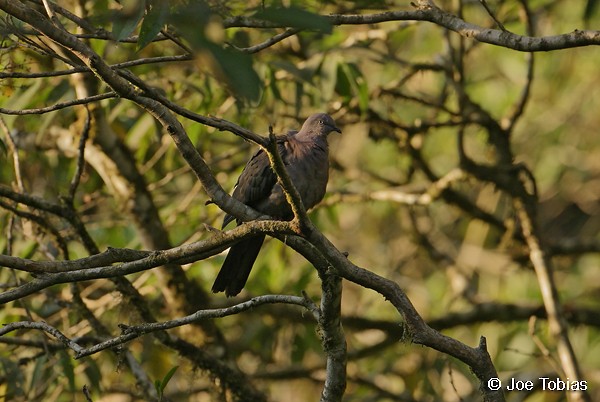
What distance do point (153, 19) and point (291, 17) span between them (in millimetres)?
331

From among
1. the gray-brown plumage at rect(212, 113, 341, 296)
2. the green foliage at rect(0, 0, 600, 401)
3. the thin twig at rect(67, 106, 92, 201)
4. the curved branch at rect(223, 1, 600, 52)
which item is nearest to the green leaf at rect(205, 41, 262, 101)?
the curved branch at rect(223, 1, 600, 52)

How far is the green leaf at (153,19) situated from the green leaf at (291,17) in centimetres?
17

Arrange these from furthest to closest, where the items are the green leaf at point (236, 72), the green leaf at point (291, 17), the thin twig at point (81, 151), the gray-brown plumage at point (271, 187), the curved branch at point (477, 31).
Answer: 1. the gray-brown plumage at point (271, 187)
2. the thin twig at point (81, 151)
3. the curved branch at point (477, 31)
4. the green leaf at point (291, 17)
5. the green leaf at point (236, 72)

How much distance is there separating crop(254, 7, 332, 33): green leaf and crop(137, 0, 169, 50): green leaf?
173 mm

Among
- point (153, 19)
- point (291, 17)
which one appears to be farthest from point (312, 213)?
point (291, 17)

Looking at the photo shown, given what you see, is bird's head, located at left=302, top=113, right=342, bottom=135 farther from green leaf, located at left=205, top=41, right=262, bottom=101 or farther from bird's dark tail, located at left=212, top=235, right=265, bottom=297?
green leaf, located at left=205, top=41, right=262, bottom=101

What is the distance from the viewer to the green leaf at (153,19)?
1.63 meters

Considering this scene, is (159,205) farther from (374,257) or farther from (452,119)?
(374,257)

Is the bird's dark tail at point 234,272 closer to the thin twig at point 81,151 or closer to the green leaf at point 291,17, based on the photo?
the thin twig at point 81,151

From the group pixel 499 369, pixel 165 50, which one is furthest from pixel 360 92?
pixel 499 369

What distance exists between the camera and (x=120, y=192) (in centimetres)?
552

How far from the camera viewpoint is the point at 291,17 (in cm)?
170

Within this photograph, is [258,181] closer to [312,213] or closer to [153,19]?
[312,213]

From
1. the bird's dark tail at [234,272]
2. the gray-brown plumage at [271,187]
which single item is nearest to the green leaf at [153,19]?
the gray-brown plumage at [271,187]
